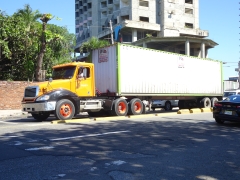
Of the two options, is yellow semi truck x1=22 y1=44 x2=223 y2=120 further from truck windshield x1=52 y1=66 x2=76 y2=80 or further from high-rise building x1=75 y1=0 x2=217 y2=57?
high-rise building x1=75 y1=0 x2=217 y2=57

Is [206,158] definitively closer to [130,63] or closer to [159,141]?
[159,141]

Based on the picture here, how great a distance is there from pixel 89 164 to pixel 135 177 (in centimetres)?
111

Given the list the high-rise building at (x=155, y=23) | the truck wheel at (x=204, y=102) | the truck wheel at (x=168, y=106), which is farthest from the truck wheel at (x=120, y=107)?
the high-rise building at (x=155, y=23)

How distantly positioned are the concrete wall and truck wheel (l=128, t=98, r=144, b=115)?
11.0 meters

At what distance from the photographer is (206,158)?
19.1 ft

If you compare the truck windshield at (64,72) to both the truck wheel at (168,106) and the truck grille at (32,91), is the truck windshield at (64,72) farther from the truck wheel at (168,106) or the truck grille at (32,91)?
the truck wheel at (168,106)

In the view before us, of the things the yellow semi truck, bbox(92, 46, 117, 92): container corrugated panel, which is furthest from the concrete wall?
bbox(92, 46, 117, 92): container corrugated panel

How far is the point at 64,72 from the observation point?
13.9 m

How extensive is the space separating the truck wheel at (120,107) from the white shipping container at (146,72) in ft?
1.46

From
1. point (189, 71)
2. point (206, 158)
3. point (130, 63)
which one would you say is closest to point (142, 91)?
point (130, 63)

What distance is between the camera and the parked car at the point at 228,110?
34.2 ft

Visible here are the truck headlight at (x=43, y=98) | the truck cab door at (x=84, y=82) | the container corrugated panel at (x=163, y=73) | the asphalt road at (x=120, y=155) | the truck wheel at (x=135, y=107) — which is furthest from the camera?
the truck wheel at (x=135, y=107)

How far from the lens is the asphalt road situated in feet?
15.6

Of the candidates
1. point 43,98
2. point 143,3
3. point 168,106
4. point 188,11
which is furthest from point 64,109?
point 188,11
